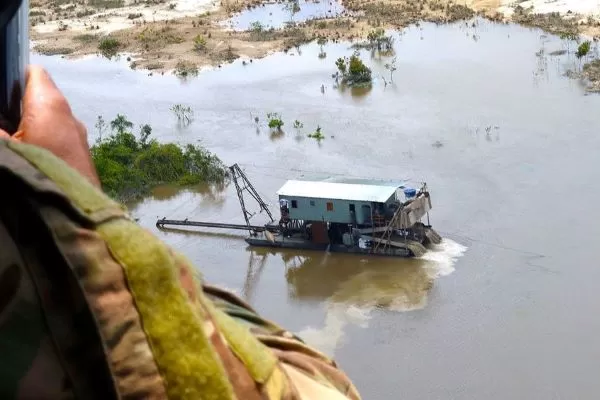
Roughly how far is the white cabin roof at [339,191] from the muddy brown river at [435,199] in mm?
684

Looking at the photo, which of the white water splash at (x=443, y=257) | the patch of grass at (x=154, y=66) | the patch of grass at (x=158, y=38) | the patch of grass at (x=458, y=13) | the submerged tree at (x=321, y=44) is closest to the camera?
the white water splash at (x=443, y=257)

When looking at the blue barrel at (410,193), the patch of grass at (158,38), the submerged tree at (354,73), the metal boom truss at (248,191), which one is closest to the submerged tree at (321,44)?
the submerged tree at (354,73)

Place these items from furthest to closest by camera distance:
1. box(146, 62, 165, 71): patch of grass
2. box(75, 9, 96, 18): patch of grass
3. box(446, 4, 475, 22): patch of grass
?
1. box(75, 9, 96, 18): patch of grass
2. box(446, 4, 475, 22): patch of grass
3. box(146, 62, 165, 71): patch of grass

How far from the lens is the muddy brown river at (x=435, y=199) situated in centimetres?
782

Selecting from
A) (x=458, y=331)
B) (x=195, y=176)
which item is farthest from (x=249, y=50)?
(x=458, y=331)

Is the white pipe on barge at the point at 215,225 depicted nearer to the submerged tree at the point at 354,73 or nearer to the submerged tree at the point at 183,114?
the submerged tree at the point at 183,114

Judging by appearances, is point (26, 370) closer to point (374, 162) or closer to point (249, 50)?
point (374, 162)

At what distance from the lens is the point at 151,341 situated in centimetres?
68

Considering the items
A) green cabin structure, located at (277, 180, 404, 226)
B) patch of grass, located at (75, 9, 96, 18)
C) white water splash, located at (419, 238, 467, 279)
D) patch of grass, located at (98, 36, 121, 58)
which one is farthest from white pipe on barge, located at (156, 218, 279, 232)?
patch of grass, located at (75, 9, 96, 18)

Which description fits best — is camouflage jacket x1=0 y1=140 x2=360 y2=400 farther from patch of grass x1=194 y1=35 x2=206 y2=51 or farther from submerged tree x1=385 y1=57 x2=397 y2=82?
patch of grass x1=194 y1=35 x2=206 y2=51

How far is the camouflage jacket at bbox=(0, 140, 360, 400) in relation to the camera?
65cm

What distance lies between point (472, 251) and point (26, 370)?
907 cm

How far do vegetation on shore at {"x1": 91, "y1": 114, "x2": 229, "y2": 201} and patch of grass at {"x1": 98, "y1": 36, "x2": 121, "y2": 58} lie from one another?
6.96m

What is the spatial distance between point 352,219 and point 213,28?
11.5 m
